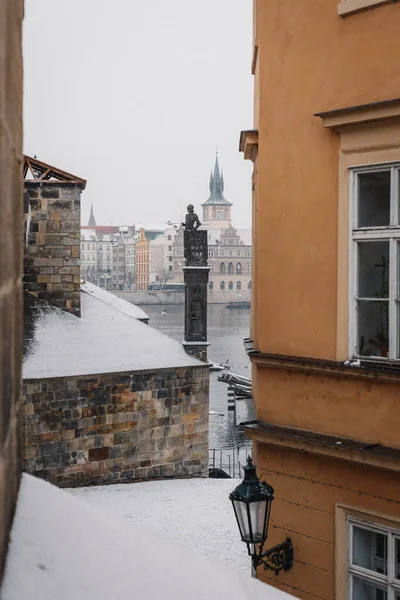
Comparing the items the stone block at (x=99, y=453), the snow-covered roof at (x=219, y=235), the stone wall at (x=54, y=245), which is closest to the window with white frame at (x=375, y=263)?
the stone block at (x=99, y=453)

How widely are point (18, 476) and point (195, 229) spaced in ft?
48.6

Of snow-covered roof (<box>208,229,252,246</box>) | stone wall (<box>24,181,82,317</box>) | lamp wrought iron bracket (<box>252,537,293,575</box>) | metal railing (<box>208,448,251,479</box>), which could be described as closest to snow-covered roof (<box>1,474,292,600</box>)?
lamp wrought iron bracket (<box>252,537,293,575</box>)

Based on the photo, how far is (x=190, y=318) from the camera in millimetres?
16188

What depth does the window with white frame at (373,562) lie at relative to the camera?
411 centimetres

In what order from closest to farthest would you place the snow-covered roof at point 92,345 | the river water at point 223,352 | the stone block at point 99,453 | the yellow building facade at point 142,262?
the snow-covered roof at point 92,345 → the stone block at point 99,453 → the river water at point 223,352 → the yellow building facade at point 142,262

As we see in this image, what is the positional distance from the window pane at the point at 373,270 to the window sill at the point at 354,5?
4.40 ft

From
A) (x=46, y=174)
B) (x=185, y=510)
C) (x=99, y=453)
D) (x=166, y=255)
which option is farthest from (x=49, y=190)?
(x=166, y=255)

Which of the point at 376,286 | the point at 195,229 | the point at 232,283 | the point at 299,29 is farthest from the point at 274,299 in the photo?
the point at 232,283

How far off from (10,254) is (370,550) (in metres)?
3.51

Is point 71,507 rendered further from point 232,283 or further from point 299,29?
point 232,283

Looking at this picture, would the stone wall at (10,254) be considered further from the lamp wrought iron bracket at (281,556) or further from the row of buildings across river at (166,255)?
the row of buildings across river at (166,255)

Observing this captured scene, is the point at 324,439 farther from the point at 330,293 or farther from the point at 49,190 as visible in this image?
the point at 49,190

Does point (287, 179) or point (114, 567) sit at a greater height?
point (287, 179)

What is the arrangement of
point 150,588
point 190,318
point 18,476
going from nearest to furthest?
point 150,588 < point 18,476 < point 190,318
